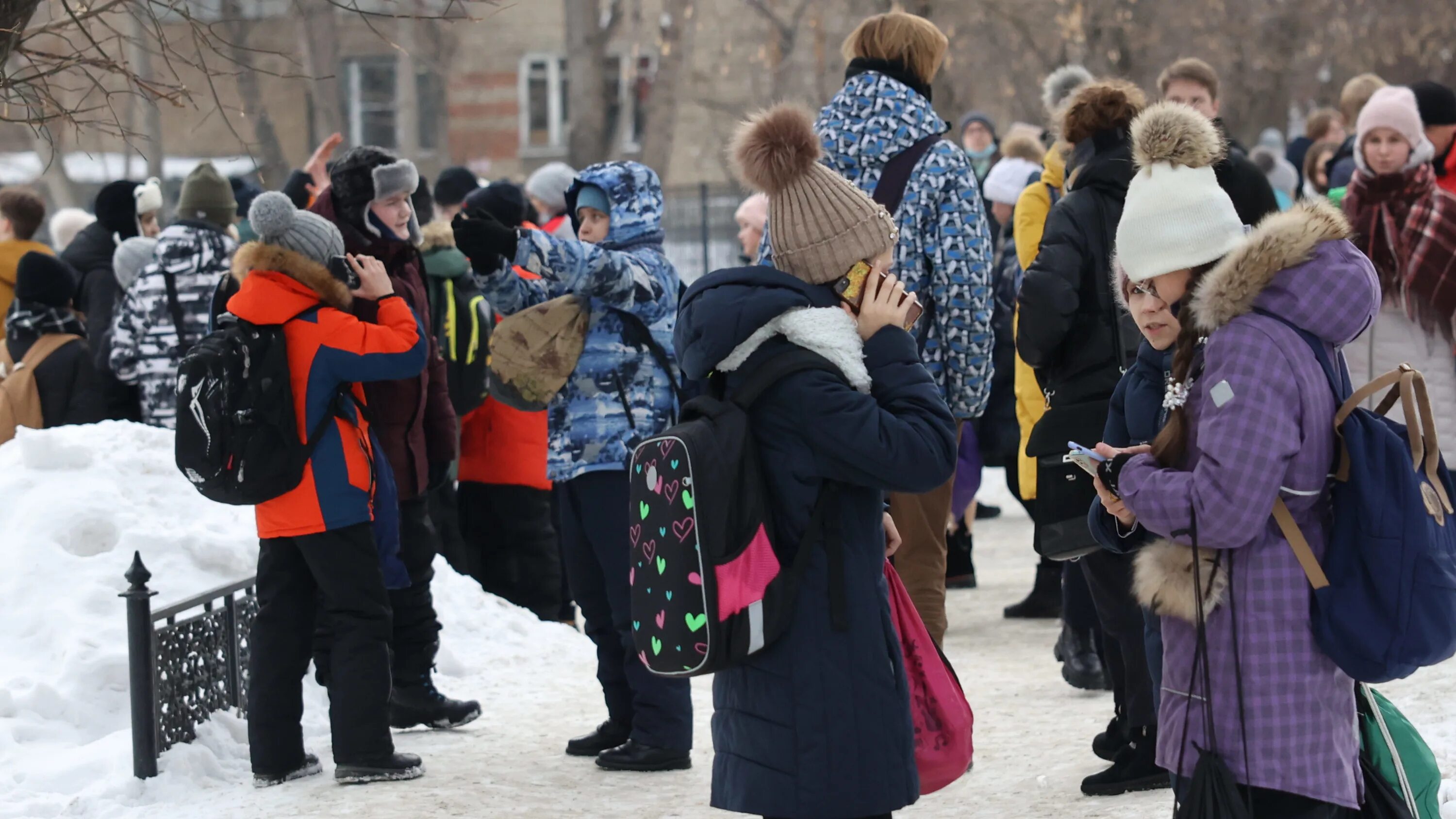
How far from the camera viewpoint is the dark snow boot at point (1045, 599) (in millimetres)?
8719

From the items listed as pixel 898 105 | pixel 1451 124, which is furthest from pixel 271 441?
pixel 1451 124

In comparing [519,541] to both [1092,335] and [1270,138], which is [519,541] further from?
[1270,138]

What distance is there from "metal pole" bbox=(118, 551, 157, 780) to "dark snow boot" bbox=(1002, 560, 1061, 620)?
4.53m

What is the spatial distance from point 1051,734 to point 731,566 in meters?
3.11

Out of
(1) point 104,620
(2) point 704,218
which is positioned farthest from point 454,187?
(2) point 704,218

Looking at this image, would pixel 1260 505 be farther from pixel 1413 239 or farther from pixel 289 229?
pixel 1413 239

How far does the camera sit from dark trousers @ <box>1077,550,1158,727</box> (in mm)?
5211

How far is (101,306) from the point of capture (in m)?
9.18

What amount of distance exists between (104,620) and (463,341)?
2300mm

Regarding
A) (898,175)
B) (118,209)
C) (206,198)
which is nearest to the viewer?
(898,175)

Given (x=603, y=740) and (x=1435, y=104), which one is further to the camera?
(x=1435, y=104)

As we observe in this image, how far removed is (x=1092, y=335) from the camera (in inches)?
212

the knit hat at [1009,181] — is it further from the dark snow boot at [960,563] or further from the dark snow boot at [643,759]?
the dark snow boot at [643,759]

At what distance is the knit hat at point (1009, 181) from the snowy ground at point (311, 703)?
7.55 feet
